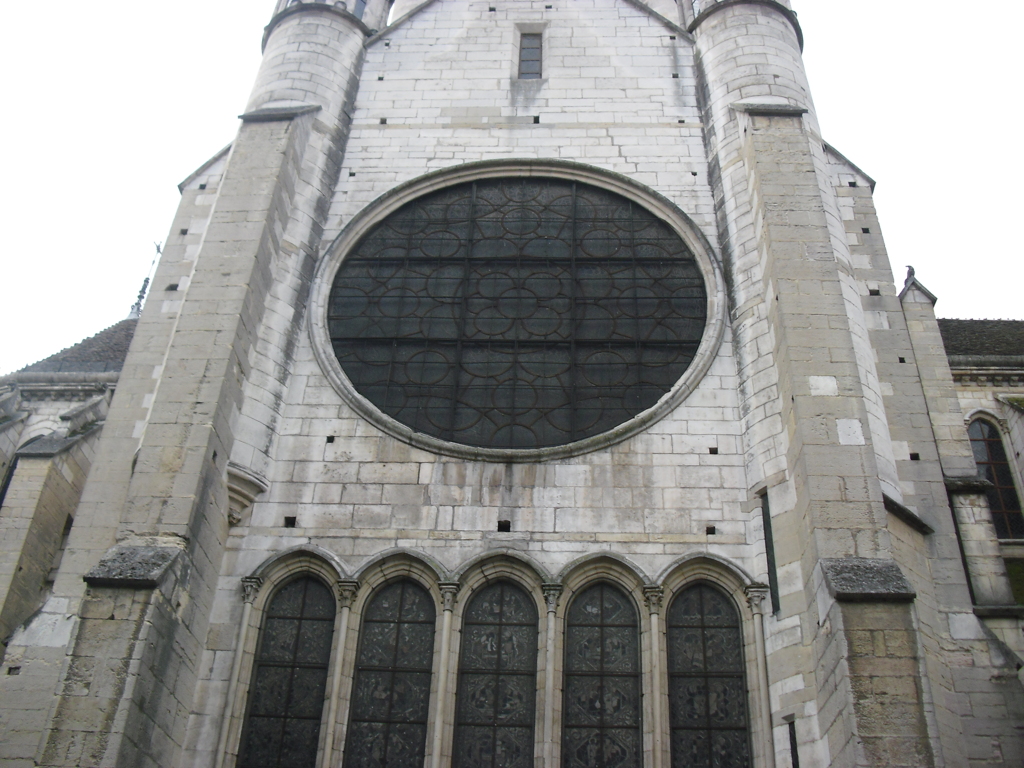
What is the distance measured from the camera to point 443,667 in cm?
949

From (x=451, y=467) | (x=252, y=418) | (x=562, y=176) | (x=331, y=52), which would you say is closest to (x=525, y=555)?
(x=451, y=467)

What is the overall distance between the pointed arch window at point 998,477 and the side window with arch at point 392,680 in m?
10.7

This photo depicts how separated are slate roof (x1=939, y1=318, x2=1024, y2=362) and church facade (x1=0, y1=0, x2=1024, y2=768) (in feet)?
21.7

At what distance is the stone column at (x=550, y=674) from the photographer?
8.98 m

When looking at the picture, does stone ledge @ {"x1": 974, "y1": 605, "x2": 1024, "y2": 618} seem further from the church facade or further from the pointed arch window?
the pointed arch window

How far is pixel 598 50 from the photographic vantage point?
50.5ft

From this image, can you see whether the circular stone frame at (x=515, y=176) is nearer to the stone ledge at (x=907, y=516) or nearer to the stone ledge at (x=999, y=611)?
the stone ledge at (x=907, y=516)

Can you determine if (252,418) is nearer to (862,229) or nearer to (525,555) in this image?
(525,555)

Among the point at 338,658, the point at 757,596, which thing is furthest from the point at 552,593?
the point at 338,658

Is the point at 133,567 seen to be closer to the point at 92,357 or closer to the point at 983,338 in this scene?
the point at 92,357

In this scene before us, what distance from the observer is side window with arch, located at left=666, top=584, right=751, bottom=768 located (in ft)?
29.8

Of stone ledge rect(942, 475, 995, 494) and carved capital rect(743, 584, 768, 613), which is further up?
stone ledge rect(942, 475, 995, 494)

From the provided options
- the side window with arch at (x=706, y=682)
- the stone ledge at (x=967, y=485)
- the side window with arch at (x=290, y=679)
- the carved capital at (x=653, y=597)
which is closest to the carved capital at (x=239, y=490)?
the side window with arch at (x=290, y=679)

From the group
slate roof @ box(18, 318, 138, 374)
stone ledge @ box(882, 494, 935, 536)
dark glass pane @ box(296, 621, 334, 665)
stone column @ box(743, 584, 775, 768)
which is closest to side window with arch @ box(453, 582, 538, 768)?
dark glass pane @ box(296, 621, 334, 665)
